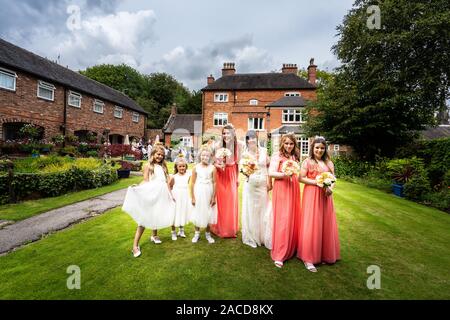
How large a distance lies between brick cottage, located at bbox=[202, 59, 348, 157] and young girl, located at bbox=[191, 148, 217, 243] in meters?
25.4

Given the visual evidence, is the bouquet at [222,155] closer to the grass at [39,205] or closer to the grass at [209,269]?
the grass at [209,269]

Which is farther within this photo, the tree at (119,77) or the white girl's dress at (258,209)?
the tree at (119,77)

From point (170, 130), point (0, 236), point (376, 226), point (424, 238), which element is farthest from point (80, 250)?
point (170, 130)

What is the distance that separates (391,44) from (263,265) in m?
20.1

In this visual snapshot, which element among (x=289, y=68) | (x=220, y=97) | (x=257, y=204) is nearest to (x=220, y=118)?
(x=220, y=97)

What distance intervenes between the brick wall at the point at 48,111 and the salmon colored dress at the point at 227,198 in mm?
17107

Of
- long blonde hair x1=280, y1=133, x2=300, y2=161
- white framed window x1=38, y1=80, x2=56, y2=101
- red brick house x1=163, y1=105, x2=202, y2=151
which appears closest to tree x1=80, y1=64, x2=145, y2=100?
red brick house x1=163, y1=105, x2=202, y2=151

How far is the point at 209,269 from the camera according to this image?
376 cm

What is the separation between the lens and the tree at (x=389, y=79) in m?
15.3

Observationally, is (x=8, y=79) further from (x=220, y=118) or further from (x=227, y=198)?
(x=220, y=118)

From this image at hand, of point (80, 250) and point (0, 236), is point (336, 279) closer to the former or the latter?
point (80, 250)

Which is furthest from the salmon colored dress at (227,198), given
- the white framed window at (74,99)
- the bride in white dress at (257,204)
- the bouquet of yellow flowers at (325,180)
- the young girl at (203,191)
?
the white framed window at (74,99)

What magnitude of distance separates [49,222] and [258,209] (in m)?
5.66

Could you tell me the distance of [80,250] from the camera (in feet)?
14.6
